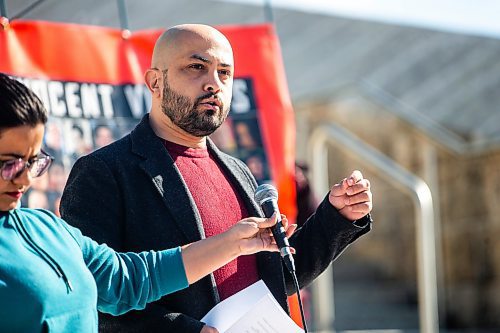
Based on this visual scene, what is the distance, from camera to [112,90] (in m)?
3.60

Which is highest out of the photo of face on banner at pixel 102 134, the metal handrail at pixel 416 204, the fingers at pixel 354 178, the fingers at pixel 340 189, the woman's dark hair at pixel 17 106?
the woman's dark hair at pixel 17 106

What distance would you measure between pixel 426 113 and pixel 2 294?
619 cm

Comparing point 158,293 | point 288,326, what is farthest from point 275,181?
point 158,293

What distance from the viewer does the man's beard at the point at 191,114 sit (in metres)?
2.30

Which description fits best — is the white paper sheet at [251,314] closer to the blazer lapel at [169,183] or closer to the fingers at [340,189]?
the blazer lapel at [169,183]

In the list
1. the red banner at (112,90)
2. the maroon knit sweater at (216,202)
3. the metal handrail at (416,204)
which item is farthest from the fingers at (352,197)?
the metal handrail at (416,204)

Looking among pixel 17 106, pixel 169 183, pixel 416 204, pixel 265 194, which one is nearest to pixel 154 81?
pixel 169 183

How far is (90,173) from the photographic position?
2.21m

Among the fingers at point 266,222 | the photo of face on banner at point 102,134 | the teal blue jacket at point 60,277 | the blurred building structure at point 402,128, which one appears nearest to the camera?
the teal blue jacket at point 60,277

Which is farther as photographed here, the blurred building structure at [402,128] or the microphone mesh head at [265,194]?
the blurred building structure at [402,128]

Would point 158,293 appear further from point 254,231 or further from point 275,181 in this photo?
point 275,181

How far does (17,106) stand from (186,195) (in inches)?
29.3

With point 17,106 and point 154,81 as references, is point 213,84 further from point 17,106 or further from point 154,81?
point 17,106

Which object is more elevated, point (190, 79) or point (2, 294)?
point (190, 79)
